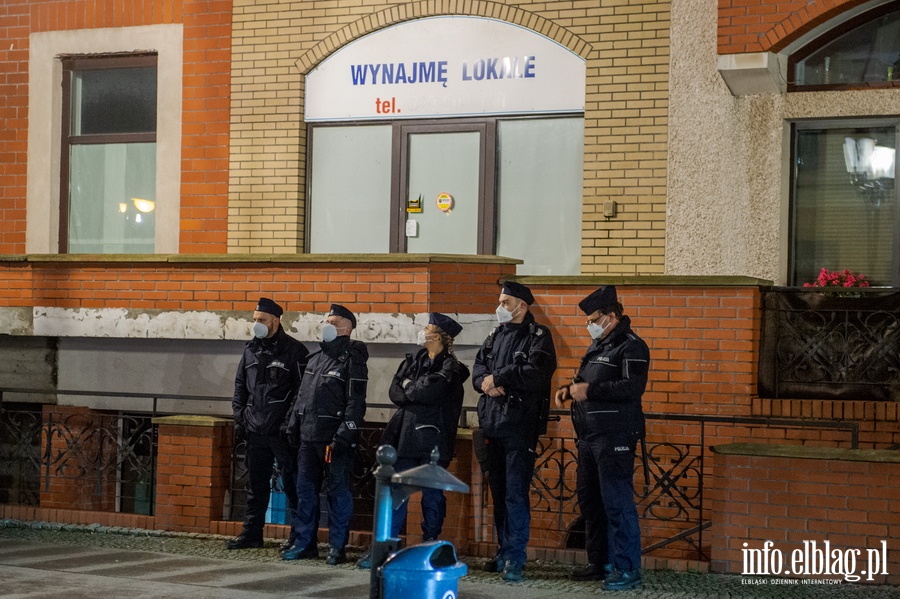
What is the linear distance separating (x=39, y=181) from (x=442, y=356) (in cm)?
768

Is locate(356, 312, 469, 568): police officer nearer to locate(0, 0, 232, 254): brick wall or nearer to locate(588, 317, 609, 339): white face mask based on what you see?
locate(588, 317, 609, 339): white face mask

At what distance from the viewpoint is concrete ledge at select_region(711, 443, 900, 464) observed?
8664 millimetres

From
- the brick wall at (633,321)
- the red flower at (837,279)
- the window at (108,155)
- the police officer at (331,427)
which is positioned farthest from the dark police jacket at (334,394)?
the window at (108,155)

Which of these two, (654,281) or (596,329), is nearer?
(596,329)

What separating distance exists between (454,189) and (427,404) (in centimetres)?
476

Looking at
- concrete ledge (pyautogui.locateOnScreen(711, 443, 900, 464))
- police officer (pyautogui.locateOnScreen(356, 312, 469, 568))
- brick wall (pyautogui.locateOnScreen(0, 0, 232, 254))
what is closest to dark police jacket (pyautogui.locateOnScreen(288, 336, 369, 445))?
police officer (pyautogui.locateOnScreen(356, 312, 469, 568))

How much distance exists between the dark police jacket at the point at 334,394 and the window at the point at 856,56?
552 cm

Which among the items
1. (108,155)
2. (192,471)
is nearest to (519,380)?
(192,471)

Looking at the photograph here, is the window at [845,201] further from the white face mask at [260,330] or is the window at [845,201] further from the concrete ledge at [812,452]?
the white face mask at [260,330]

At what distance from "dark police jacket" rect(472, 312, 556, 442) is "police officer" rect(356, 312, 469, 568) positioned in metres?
0.27

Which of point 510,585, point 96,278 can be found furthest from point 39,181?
point 510,585

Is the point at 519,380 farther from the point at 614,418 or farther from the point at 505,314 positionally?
the point at 614,418

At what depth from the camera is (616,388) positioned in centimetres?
834

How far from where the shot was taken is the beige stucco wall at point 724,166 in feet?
40.1
